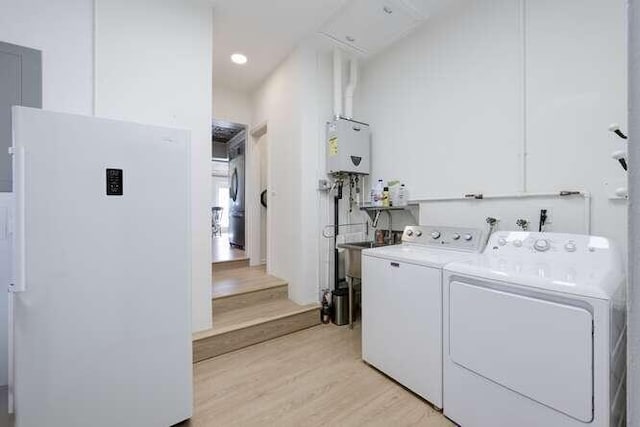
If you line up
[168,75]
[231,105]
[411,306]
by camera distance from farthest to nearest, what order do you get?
[231,105], [168,75], [411,306]

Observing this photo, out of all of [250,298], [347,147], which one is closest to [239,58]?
[347,147]

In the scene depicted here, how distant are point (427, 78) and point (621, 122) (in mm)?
1438

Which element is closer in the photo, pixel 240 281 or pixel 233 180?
pixel 240 281

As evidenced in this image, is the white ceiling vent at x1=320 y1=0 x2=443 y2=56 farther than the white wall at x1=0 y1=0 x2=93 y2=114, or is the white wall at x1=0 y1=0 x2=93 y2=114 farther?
the white ceiling vent at x1=320 y1=0 x2=443 y2=56

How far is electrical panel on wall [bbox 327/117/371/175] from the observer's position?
2902mm

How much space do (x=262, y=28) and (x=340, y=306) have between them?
2.83 meters

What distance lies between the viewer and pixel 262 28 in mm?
2707

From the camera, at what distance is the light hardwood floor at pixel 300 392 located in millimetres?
1600

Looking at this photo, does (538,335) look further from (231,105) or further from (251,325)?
(231,105)

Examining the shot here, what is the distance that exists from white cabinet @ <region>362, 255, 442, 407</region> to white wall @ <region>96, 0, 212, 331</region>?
1.37 metres

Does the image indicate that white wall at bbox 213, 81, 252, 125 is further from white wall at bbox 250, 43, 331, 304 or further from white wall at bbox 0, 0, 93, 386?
white wall at bbox 0, 0, 93, 386

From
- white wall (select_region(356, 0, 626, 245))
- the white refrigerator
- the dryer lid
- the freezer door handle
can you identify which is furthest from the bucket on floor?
the freezer door handle
